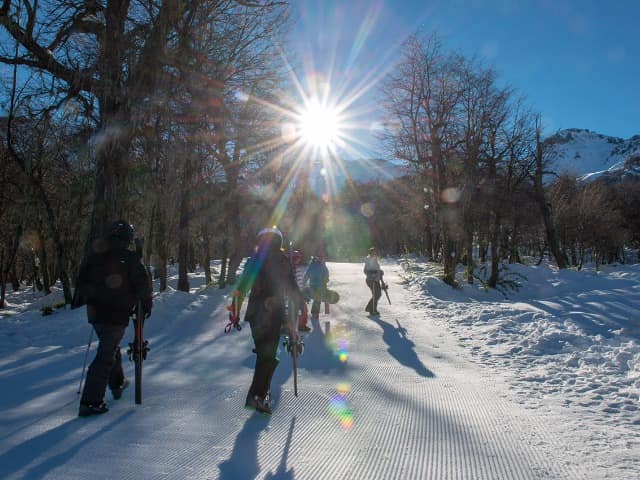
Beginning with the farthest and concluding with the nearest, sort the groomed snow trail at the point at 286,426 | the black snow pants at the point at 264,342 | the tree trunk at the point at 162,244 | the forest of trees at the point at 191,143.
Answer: the tree trunk at the point at 162,244
the forest of trees at the point at 191,143
the black snow pants at the point at 264,342
the groomed snow trail at the point at 286,426

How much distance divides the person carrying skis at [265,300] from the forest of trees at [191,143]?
22.9ft

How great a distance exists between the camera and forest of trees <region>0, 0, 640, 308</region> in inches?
393

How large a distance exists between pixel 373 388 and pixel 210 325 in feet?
19.8

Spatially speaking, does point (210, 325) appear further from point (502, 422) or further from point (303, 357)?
point (502, 422)

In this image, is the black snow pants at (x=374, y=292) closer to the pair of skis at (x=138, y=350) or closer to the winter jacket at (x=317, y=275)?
the winter jacket at (x=317, y=275)

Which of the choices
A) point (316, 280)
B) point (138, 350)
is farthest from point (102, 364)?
point (316, 280)

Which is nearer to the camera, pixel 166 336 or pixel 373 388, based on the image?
pixel 373 388

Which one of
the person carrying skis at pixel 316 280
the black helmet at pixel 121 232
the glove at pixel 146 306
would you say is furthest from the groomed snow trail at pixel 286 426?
the person carrying skis at pixel 316 280

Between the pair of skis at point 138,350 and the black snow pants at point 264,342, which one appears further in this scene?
the pair of skis at point 138,350

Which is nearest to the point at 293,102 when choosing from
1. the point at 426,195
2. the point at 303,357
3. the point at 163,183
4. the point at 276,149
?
the point at 276,149

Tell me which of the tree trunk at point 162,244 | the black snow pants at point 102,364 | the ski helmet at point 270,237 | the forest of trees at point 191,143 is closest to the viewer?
the black snow pants at point 102,364

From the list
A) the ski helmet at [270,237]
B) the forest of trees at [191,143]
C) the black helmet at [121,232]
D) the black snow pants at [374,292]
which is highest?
the forest of trees at [191,143]

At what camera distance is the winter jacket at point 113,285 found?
4328 millimetres

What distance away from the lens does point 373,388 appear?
563cm
